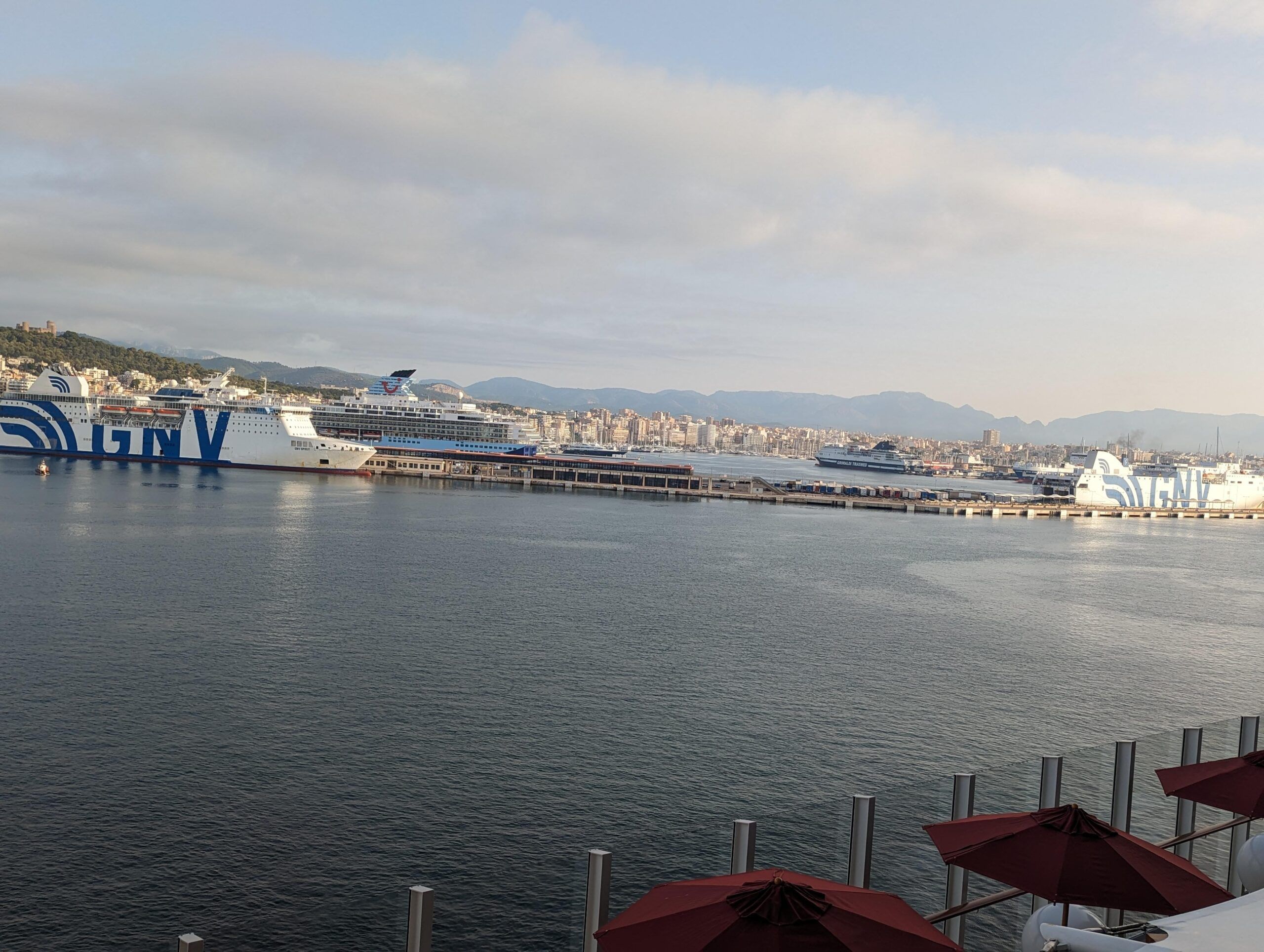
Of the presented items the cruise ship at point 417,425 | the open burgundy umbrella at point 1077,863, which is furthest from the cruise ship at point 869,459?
the open burgundy umbrella at point 1077,863

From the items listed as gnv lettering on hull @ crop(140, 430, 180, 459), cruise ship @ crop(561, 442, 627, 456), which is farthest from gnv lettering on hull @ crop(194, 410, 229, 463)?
cruise ship @ crop(561, 442, 627, 456)

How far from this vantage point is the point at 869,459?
126 metres

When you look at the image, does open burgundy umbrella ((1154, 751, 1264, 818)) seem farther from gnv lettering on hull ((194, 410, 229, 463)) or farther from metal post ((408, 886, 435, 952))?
gnv lettering on hull ((194, 410, 229, 463))

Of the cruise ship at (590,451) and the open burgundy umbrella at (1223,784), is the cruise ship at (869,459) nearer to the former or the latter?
the cruise ship at (590,451)

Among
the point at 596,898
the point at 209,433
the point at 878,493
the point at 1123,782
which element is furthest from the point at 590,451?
the point at 596,898

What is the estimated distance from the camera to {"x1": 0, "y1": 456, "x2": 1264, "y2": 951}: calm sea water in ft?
22.9

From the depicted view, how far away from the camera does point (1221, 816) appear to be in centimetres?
486

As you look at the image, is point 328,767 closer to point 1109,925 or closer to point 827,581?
point 1109,925

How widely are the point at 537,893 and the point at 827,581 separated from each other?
23.5 metres

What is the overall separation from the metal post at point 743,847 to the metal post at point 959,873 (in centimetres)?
103

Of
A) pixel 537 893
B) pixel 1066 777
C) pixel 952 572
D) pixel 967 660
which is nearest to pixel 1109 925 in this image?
pixel 1066 777

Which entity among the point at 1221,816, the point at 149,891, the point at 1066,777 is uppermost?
the point at 1066,777

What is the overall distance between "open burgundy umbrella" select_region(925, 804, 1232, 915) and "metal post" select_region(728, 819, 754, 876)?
788 mm

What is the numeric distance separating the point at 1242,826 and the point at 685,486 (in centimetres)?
5910
